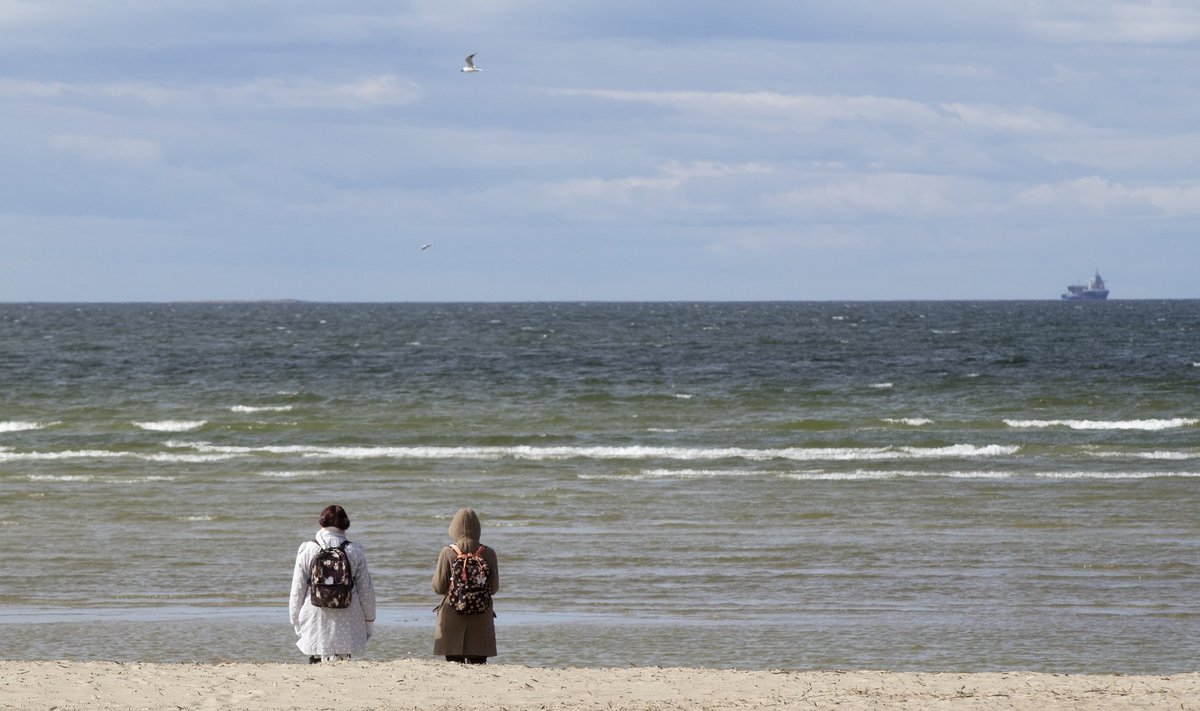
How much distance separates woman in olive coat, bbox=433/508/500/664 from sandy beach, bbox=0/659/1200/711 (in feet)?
0.40

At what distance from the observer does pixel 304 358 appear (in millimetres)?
62531

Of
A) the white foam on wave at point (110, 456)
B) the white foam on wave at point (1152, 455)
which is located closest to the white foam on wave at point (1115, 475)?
the white foam on wave at point (1152, 455)

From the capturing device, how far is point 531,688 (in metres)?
9.71

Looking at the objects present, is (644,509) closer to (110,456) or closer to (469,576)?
(469,576)

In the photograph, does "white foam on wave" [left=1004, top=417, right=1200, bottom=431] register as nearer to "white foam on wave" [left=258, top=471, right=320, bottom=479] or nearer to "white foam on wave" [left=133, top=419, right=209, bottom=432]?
"white foam on wave" [left=258, top=471, right=320, bottom=479]

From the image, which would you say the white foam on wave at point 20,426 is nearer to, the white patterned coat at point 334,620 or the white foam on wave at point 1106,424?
the white foam on wave at point 1106,424

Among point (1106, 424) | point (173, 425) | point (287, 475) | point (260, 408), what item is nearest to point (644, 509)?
point (287, 475)

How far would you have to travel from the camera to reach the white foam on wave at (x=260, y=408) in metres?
39.6

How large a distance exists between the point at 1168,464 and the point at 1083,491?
4889 millimetres

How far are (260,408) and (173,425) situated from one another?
14.1 ft

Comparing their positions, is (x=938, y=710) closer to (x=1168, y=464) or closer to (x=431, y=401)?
(x=1168, y=464)

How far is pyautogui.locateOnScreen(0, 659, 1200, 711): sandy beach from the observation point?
30.2 feet

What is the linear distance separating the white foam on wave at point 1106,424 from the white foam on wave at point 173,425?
18903mm

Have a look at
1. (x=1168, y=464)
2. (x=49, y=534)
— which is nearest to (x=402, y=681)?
(x=49, y=534)
